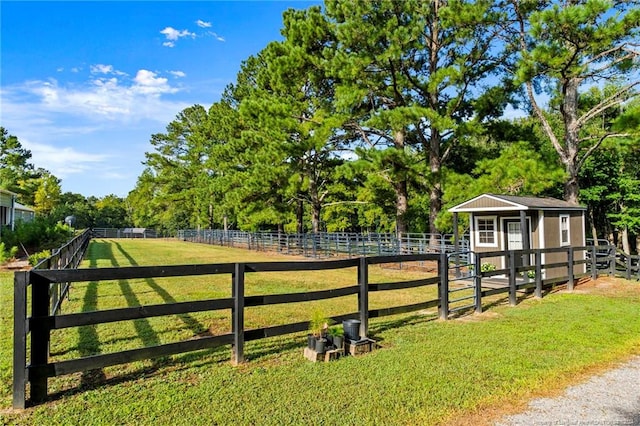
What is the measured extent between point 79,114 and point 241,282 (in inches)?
580

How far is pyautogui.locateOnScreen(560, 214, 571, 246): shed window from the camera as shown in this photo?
10945mm

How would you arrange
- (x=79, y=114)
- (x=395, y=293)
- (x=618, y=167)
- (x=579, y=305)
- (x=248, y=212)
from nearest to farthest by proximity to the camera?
(x=579, y=305) < (x=395, y=293) < (x=79, y=114) < (x=618, y=167) < (x=248, y=212)

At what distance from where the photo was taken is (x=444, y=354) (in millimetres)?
4480

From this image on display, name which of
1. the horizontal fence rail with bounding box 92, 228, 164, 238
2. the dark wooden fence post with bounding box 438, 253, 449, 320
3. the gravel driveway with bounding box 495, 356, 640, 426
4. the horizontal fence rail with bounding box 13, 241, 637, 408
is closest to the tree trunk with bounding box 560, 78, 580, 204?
the dark wooden fence post with bounding box 438, 253, 449, 320

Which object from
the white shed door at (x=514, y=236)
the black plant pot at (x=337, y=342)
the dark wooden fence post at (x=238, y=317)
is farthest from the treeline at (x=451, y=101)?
the dark wooden fence post at (x=238, y=317)

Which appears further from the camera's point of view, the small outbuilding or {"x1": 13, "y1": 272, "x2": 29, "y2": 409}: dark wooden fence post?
the small outbuilding

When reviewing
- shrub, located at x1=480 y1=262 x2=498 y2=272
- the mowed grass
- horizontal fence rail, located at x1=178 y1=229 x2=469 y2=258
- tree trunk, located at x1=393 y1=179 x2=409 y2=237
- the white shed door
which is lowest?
the mowed grass

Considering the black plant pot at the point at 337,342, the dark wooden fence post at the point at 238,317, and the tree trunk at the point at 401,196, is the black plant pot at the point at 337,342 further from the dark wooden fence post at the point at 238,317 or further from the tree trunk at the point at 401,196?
the tree trunk at the point at 401,196

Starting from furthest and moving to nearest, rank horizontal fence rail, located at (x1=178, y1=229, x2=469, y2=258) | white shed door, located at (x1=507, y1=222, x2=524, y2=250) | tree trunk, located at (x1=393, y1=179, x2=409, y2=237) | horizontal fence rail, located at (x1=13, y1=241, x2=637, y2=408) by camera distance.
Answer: tree trunk, located at (x1=393, y1=179, x2=409, y2=237) → horizontal fence rail, located at (x1=178, y1=229, x2=469, y2=258) → white shed door, located at (x1=507, y1=222, x2=524, y2=250) → horizontal fence rail, located at (x1=13, y1=241, x2=637, y2=408)

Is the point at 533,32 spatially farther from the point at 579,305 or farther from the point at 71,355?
the point at 71,355

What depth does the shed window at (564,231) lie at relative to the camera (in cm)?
1095

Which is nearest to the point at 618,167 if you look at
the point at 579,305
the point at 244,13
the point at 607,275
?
the point at 607,275

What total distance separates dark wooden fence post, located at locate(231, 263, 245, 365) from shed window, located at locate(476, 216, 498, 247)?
9428 millimetres

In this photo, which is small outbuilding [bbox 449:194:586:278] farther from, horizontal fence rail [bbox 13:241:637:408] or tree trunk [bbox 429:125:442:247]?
horizontal fence rail [bbox 13:241:637:408]
